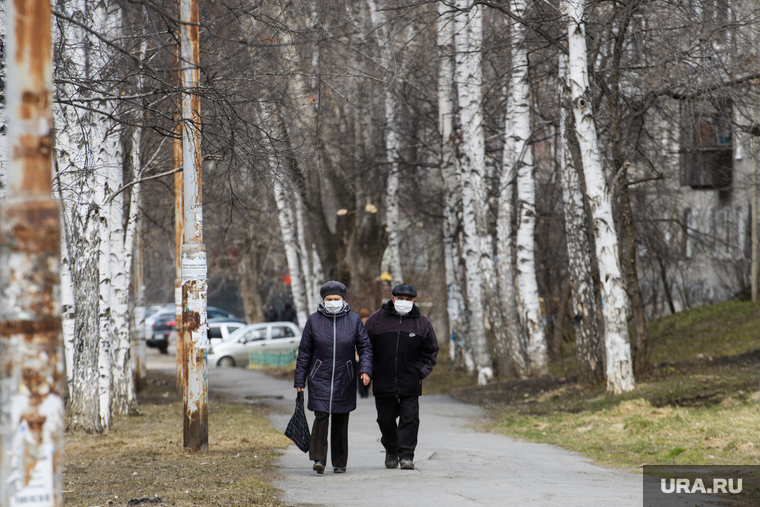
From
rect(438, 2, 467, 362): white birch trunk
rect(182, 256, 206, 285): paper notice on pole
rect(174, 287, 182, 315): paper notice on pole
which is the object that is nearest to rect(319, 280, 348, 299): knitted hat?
rect(182, 256, 206, 285): paper notice on pole

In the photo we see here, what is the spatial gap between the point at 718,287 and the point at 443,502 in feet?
88.9

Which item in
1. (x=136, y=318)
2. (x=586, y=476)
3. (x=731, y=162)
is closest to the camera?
(x=586, y=476)

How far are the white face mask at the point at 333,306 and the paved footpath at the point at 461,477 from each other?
1472mm

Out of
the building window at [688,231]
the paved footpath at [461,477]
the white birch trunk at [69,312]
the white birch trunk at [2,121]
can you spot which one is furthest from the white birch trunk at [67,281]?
the building window at [688,231]

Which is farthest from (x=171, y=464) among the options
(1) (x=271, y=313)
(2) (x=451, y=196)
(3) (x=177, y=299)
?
(1) (x=271, y=313)

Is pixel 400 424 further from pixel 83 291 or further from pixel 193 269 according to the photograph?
pixel 83 291

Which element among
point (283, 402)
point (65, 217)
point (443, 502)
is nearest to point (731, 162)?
point (283, 402)

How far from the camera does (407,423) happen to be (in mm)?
8031

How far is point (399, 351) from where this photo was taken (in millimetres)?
8148

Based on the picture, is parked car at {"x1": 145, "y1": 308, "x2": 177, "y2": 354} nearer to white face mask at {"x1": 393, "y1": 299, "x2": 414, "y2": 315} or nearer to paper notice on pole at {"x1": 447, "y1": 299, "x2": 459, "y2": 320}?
paper notice on pole at {"x1": 447, "y1": 299, "x2": 459, "y2": 320}

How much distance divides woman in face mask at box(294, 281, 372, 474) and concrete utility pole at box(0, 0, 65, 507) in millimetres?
4746

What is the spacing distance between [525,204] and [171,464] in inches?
411

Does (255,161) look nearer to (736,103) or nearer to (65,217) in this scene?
(65,217)

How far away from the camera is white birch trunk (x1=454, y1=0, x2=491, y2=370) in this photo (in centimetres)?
1720
